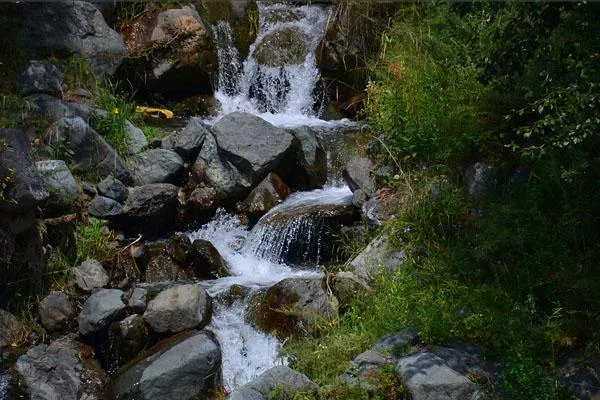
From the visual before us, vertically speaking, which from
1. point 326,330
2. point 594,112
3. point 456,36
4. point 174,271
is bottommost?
point 174,271

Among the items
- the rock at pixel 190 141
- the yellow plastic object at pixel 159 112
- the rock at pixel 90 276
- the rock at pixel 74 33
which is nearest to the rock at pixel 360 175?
the rock at pixel 190 141

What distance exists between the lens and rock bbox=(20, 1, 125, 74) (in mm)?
9227

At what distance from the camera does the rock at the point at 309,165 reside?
8.36 metres

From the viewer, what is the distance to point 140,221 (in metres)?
7.65

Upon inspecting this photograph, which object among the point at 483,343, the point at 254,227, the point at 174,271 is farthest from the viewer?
the point at 254,227

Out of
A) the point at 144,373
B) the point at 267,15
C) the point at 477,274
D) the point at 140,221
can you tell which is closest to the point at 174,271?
the point at 140,221

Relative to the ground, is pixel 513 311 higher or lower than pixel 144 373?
higher

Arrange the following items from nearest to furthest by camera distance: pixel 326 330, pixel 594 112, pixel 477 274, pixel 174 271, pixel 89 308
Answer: pixel 594 112 < pixel 477 274 < pixel 326 330 < pixel 89 308 < pixel 174 271

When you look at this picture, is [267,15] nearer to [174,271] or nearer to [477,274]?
[174,271]

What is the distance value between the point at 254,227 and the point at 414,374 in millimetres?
3371

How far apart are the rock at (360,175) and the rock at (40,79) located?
327cm

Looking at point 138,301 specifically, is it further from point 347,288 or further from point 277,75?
point 277,75

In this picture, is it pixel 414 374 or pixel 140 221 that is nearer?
pixel 414 374

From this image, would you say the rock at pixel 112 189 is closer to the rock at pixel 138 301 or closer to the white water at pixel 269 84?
the rock at pixel 138 301
